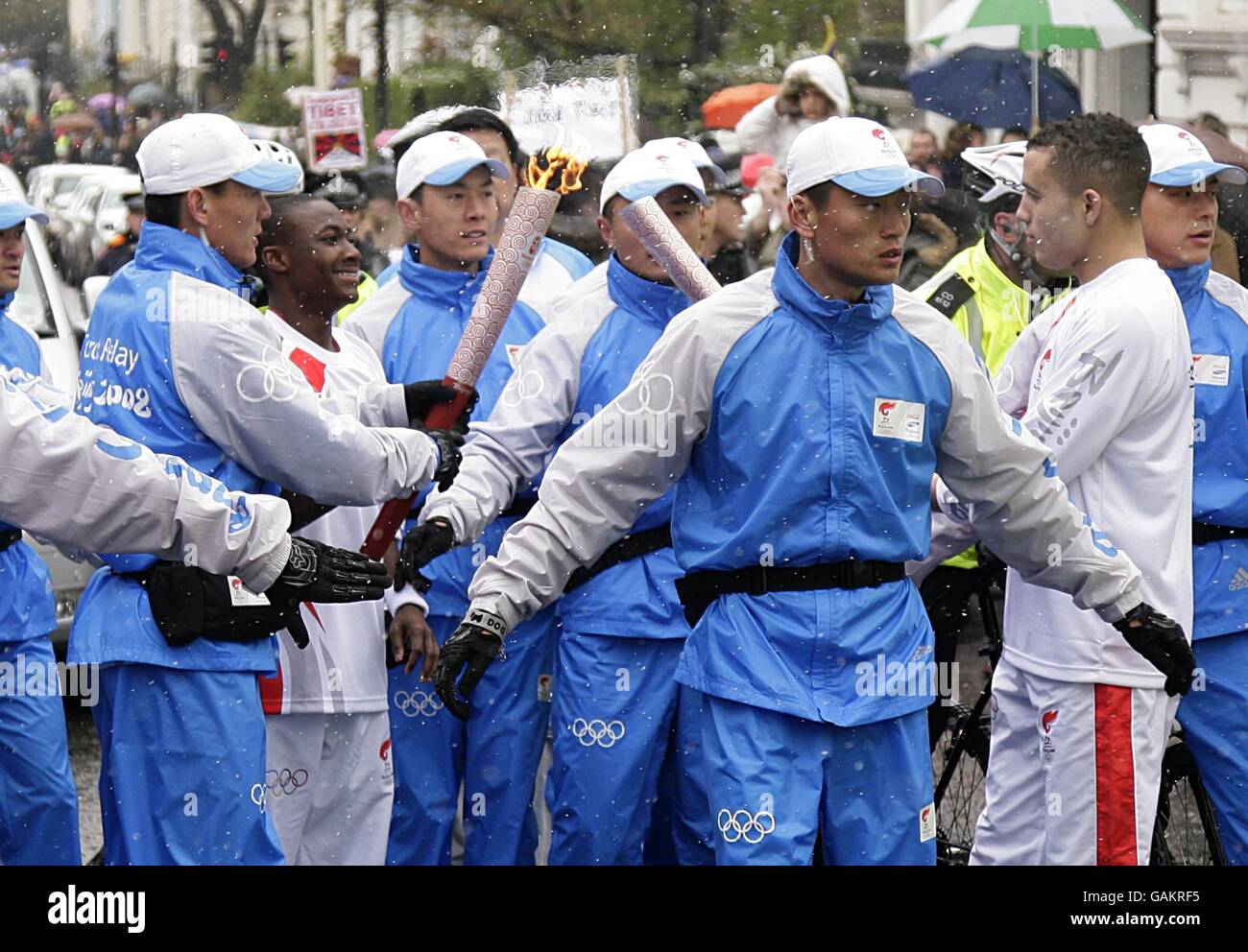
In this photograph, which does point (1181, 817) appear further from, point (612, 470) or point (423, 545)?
point (612, 470)

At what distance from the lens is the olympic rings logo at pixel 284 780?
5.27 m

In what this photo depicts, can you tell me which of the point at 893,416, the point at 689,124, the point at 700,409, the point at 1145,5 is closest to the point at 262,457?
the point at 700,409

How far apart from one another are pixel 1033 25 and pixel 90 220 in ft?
18.7

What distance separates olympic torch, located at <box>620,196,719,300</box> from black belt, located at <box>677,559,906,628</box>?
4.14 ft

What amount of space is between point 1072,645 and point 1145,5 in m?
12.1

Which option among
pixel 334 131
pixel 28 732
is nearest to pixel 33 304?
pixel 334 131

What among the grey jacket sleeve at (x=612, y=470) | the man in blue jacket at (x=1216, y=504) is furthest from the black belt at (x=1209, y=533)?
the grey jacket sleeve at (x=612, y=470)

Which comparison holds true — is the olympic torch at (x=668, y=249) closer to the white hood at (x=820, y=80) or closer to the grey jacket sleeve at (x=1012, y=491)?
the grey jacket sleeve at (x=1012, y=491)

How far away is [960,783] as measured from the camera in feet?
22.8

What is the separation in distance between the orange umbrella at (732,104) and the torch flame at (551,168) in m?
6.50

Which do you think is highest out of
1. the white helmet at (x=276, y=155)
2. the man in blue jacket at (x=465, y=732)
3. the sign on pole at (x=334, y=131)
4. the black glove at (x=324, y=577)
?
the white helmet at (x=276, y=155)

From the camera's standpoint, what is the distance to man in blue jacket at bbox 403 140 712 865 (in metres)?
5.45
